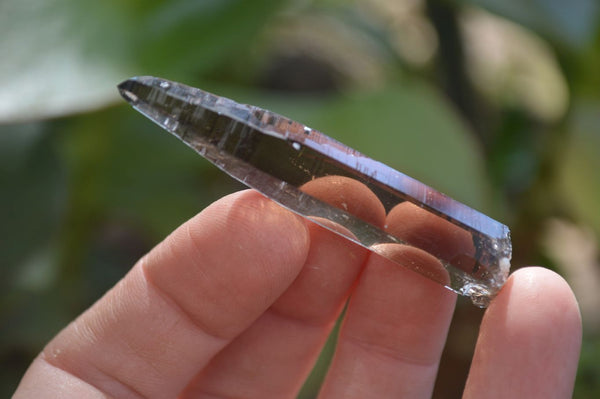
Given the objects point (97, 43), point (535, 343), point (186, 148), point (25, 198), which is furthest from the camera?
point (186, 148)

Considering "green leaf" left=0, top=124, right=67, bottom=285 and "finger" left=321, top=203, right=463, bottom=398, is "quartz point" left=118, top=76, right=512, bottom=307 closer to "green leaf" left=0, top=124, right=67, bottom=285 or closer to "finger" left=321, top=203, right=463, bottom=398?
"finger" left=321, top=203, right=463, bottom=398

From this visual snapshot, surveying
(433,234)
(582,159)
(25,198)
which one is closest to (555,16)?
(582,159)

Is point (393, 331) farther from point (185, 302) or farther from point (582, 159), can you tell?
point (582, 159)

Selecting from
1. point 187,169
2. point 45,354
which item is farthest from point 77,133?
point 45,354

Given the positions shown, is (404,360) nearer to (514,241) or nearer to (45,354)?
(45,354)

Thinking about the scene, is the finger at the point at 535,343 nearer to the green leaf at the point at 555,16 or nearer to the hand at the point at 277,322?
the hand at the point at 277,322

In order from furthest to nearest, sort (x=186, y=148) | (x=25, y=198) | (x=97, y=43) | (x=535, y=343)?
(x=186, y=148), (x=25, y=198), (x=97, y=43), (x=535, y=343)

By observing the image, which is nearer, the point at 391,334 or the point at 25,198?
the point at 391,334
